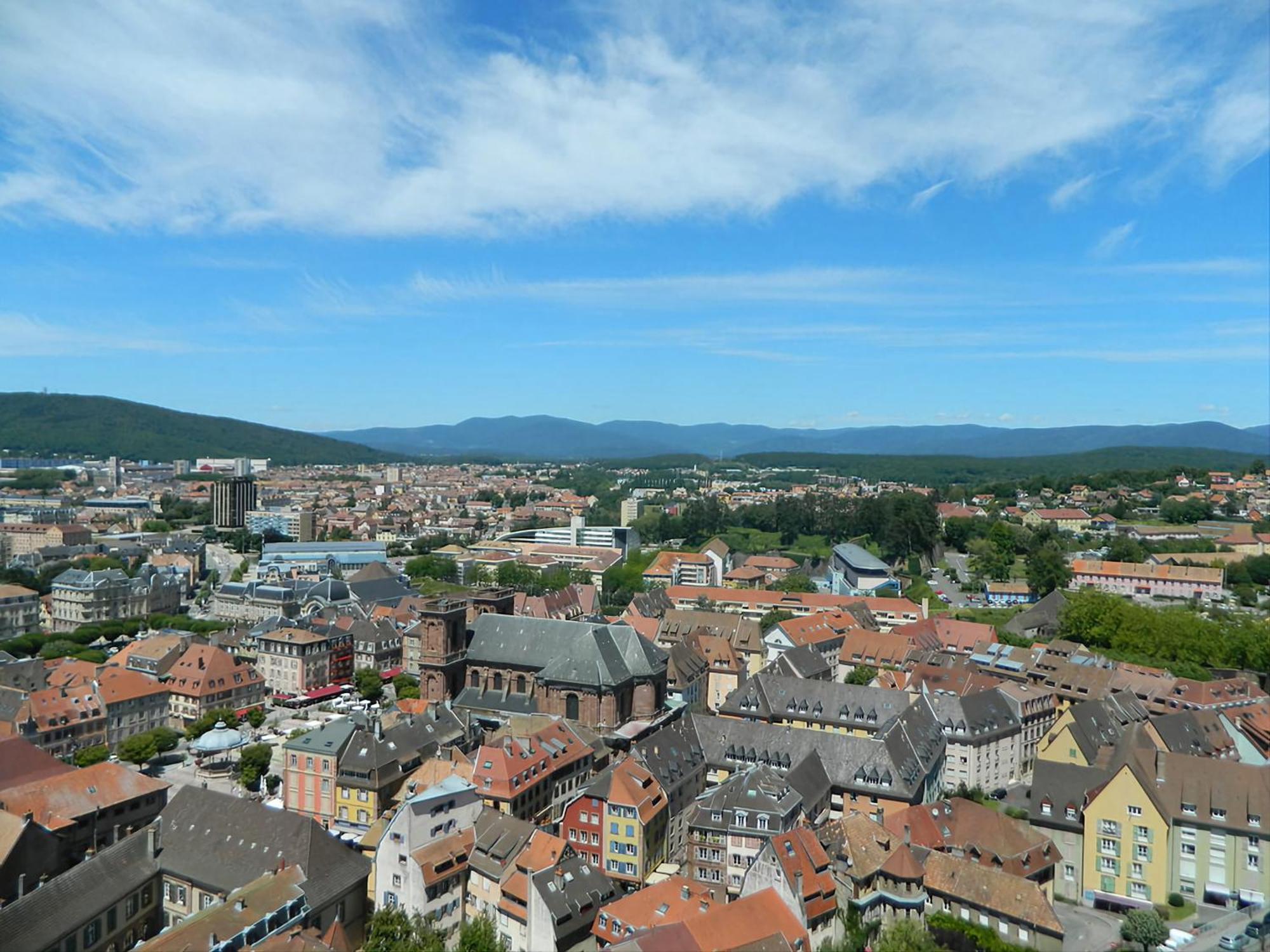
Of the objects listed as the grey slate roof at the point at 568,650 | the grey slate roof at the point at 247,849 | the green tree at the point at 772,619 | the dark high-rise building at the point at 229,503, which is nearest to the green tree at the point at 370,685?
the grey slate roof at the point at 568,650

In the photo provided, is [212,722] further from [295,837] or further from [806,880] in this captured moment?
[806,880]

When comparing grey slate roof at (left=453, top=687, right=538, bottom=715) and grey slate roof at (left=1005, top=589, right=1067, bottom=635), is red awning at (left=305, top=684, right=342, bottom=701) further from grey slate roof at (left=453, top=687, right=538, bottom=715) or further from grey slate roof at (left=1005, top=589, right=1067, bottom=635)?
grey slate roof at (left=1005, top=589, right=1067, bottom=635)

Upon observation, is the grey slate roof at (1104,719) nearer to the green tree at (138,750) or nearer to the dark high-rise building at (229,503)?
the green tree at (138,750)

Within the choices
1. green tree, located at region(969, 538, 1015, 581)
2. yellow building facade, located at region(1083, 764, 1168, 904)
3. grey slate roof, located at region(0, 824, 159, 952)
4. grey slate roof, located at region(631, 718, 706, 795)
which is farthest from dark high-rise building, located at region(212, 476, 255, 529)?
yellow building facade, located at region(1083, 764, 1168, 904)

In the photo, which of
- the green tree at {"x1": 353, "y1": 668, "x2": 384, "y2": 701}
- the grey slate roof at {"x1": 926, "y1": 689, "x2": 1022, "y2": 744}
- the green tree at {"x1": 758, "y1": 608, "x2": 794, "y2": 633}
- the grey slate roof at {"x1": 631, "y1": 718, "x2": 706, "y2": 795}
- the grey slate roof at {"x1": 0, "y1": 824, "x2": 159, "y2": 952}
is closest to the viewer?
the grey slate roof at {"x1": 0, "y1": 824, "x2": 159, "y2": 952}

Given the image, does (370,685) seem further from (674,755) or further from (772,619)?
(772,619)
